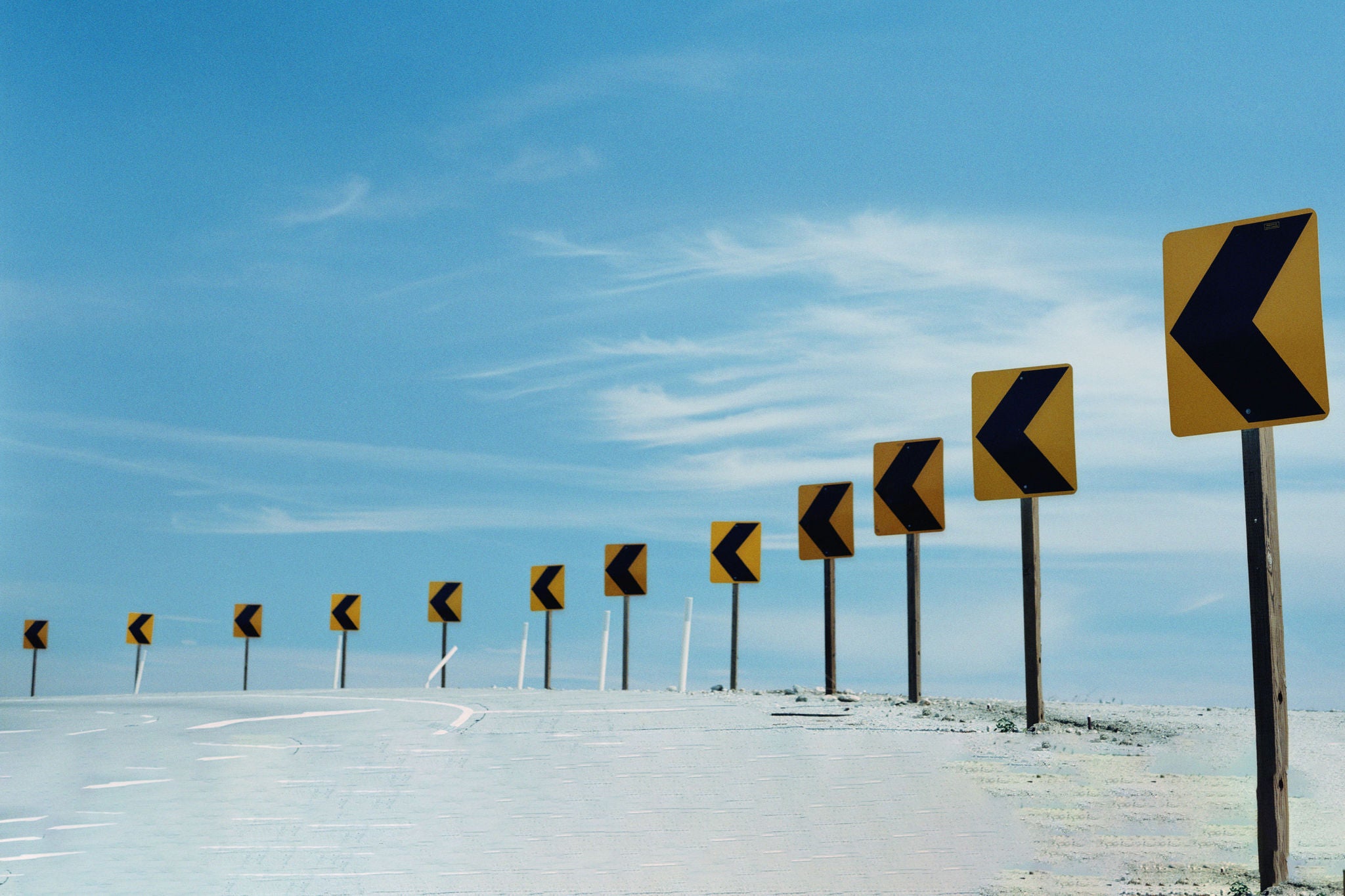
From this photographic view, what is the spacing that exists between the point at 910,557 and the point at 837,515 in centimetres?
303

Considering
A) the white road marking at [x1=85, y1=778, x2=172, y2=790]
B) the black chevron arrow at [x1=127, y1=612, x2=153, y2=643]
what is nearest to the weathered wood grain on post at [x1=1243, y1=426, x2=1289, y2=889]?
the white road marking at [x1=85, y1=778, x2=172, y2=790]

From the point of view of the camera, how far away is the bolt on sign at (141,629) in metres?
33.9

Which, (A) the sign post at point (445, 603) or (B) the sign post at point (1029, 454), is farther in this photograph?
(A) the sign post at point (445, 603)

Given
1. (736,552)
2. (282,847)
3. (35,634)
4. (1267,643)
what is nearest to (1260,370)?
(1267,643)

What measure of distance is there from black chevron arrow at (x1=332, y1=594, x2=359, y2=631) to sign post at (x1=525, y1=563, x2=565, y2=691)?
5.42 metres

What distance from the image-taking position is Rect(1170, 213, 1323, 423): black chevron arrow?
6.95 meters

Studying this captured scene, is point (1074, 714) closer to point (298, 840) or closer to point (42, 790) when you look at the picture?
point (298, 840)

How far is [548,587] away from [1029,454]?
646 inches

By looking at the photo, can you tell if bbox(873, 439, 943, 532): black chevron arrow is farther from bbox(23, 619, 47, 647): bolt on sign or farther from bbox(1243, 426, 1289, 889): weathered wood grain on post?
bbox(23, 619, 47, 647): bolt on sign

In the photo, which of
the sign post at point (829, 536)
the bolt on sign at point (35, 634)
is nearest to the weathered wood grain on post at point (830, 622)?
the sign post at point (829, 536)

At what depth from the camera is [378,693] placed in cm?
2030

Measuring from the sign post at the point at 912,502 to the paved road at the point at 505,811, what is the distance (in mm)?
2796

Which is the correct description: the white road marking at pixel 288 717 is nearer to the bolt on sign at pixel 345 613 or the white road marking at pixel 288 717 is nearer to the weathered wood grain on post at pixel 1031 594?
the weathered wood grain on post at pixel 1031 594

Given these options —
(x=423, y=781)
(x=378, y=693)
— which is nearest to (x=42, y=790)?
(x=423, y=781)
